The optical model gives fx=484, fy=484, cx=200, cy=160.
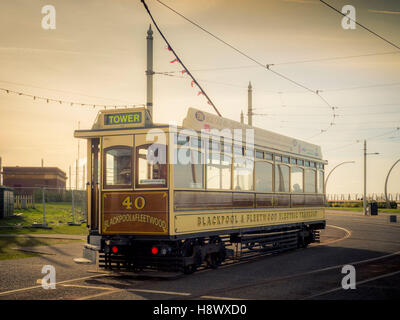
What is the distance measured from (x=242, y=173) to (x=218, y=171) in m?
1.36

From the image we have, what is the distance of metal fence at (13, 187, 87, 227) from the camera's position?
2586 cm

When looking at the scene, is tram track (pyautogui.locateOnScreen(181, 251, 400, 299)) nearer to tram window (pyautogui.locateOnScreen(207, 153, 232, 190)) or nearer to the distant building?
tram window (pyautogui.locateOnScreen(207, 153, 232, 190))

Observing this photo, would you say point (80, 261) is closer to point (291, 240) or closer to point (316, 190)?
point (291, 240)

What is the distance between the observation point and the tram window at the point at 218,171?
11.8 meters

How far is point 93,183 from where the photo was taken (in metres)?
11.6

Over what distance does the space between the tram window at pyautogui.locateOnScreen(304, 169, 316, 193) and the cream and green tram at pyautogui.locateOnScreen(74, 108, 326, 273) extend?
16.3ft

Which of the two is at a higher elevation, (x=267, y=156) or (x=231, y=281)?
(x=267, y=156)

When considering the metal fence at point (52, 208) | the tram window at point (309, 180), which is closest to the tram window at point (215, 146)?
the tram window at point (309, 180)

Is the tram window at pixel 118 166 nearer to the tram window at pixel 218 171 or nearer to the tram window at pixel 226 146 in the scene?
the tram window at pixel 218 171

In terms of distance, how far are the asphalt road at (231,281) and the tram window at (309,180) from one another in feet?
12.2

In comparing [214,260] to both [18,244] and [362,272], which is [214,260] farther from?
[18,244]

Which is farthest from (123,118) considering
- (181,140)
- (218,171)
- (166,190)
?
(218,171)
